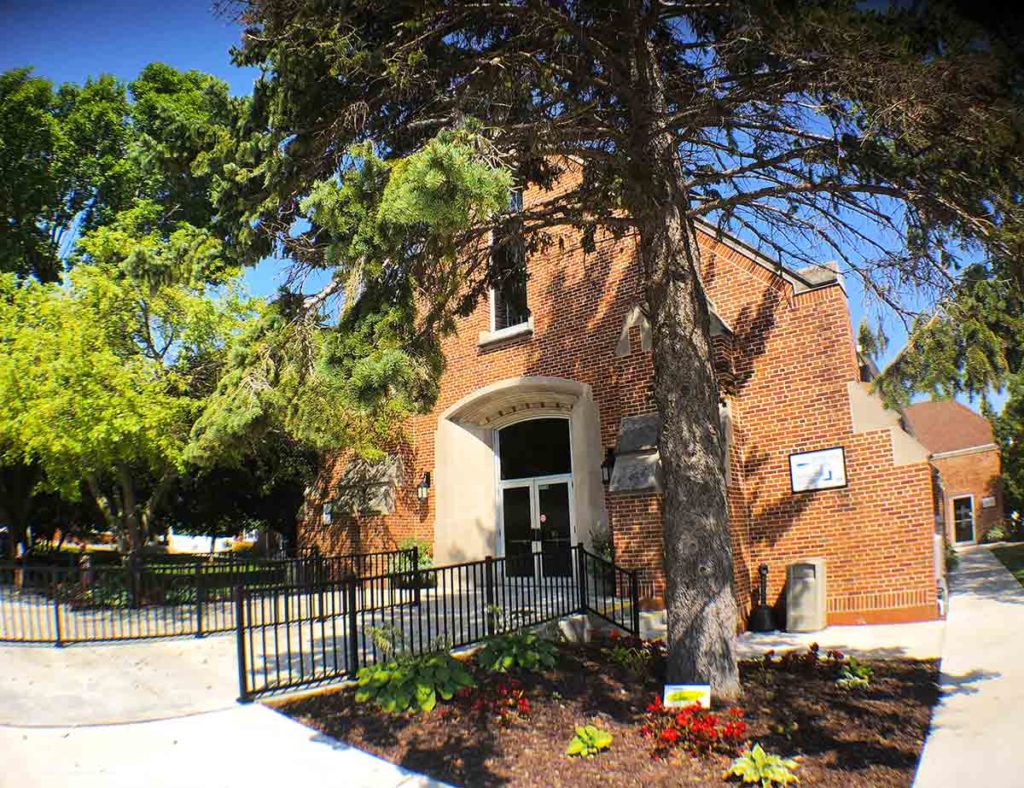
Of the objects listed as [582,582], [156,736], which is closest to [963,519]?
[582,582]

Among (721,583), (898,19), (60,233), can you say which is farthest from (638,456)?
(60,233)

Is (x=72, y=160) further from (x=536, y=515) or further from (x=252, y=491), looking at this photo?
(x=536, y=515)

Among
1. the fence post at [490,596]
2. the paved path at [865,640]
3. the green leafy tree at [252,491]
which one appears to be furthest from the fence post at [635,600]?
the green leafy tree at [252,491]

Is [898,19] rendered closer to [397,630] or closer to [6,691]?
[397,630]

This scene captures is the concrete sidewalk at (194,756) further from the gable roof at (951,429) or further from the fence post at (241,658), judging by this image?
the gable roof at (951,429)

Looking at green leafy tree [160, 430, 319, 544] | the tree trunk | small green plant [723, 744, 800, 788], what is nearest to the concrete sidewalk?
small green plant [723, 744, 800, 788]

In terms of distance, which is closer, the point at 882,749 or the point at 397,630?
the point at 882,749

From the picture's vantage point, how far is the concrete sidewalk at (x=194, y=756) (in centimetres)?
521

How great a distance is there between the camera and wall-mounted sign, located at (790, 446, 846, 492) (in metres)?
10.2

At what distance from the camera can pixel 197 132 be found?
695 cm

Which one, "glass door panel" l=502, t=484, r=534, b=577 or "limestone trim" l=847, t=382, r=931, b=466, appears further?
"glass door panel" l=502, t=484, r=534, b=577

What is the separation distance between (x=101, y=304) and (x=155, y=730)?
8.87 meters

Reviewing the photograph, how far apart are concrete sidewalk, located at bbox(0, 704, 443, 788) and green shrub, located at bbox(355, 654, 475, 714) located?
70 centimetres

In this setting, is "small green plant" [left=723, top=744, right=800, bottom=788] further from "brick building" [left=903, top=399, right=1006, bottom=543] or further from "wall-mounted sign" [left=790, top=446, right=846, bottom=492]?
"brick building" [left=903, top=399, right=1006, bottom=543]
